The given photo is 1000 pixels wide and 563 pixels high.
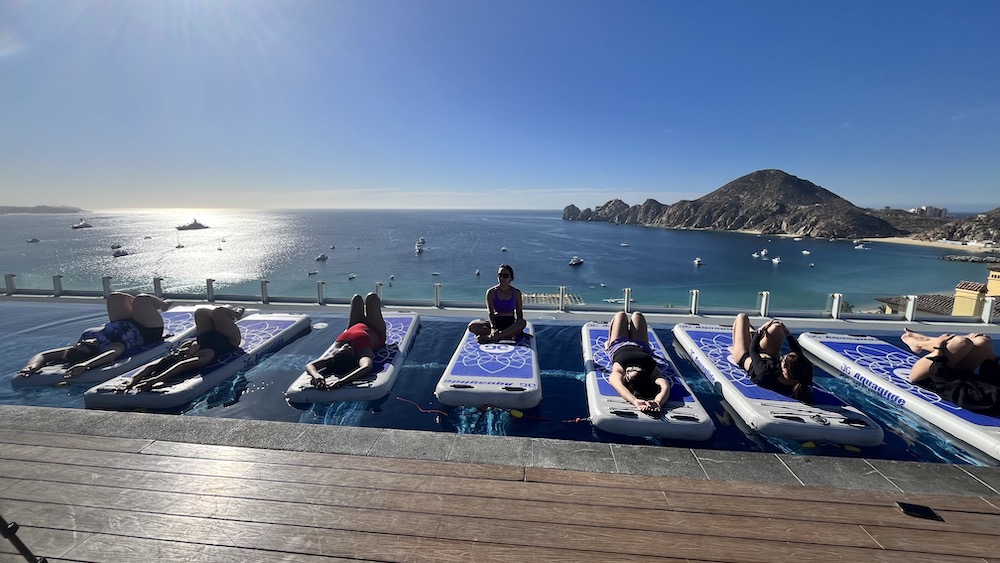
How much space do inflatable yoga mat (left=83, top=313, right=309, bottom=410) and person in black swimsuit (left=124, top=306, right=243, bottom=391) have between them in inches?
3.5

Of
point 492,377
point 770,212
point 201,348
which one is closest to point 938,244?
point 770,212

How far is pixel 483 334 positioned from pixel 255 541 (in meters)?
5.17

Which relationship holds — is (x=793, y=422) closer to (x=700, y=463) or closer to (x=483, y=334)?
(x=700, y=463)

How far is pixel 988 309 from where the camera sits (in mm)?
9766

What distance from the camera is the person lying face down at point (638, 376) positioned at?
4.96 metres

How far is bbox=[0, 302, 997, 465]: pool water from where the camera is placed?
4.64 metres

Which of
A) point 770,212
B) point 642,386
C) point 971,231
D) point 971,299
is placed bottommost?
point 642,386

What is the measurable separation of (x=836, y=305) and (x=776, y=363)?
20.6 ft

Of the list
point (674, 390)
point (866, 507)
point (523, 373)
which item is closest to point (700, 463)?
point (866, 507)

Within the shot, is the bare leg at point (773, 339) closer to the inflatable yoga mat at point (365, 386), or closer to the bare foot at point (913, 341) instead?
the bare foot at point (913, 341)

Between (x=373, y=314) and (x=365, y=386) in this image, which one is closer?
(x=365, y=386)

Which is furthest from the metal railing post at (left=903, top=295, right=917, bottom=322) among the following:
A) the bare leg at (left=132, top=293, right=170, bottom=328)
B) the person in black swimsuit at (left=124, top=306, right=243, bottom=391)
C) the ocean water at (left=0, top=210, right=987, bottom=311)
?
the ocean water at (left=0, top=210, right=987, bottom=311)

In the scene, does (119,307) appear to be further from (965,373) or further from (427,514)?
(965,373)

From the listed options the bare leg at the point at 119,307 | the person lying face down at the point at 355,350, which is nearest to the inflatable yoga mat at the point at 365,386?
the person lying face down at the point at 355,350
